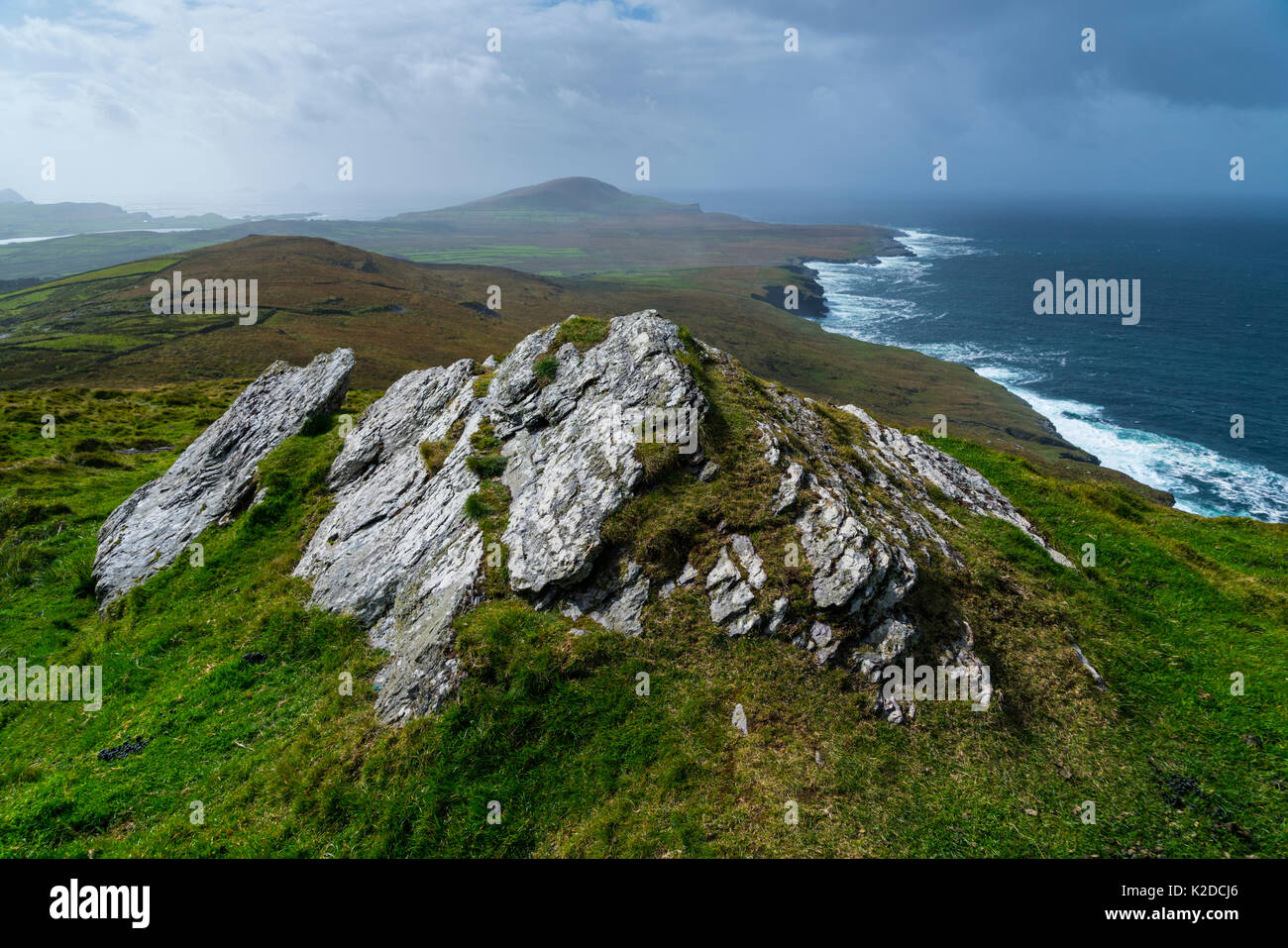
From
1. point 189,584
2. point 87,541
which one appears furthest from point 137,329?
point 189,584

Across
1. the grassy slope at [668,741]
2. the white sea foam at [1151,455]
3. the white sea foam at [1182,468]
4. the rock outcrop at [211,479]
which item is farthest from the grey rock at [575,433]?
the white sea foam at [1182,468]

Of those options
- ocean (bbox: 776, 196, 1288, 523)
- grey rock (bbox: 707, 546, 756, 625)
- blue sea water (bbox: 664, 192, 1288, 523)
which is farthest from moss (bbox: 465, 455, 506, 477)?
ocean (bbox: 776, 196, 1288, 523)

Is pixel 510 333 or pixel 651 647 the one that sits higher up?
pixel 510 333

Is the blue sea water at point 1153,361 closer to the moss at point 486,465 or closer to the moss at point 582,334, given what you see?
the moss at point 582,334

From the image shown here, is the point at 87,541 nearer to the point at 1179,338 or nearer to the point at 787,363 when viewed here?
the point at 787,363

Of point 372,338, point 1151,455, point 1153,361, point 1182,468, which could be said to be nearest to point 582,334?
point 1182,468

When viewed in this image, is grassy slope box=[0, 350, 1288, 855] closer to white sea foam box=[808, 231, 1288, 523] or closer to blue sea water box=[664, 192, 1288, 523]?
white sea foam box=[808, 231, 1288, 523]
